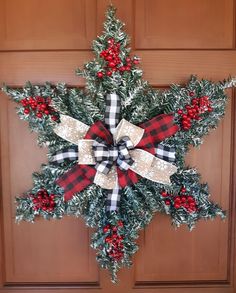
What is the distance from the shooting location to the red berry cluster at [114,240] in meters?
0.85

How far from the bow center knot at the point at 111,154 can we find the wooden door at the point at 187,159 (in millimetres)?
208

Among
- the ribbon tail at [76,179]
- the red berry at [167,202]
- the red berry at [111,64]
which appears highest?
the red berry at [111,64]

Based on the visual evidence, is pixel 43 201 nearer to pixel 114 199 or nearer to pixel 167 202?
pixel 114 199

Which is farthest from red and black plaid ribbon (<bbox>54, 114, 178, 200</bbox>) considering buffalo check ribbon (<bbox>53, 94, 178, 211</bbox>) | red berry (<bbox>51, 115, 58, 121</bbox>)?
red berry (<bbox>51, 115, 58, 121</bbox>)

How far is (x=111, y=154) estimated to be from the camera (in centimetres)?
81

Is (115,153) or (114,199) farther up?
(115,153)

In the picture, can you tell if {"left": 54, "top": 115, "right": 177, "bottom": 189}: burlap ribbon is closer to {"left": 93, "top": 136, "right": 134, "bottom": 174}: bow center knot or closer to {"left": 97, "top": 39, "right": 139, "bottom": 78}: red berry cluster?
{"left": 93, "top": 136, "right": 134, "bottom": 174}: bow center knot

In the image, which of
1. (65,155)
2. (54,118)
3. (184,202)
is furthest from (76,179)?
(184,202)

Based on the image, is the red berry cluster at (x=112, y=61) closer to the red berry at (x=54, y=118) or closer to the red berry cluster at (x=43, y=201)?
the red berry at (x=54, y=118)

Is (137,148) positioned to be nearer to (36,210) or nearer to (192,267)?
(36,210)

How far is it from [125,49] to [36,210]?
50 centimetres

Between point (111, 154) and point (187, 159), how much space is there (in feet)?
0.85

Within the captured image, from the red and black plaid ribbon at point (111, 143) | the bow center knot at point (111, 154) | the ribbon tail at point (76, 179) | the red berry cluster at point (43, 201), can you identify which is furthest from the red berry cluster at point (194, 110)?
the red berry cluster at point (43, 201)

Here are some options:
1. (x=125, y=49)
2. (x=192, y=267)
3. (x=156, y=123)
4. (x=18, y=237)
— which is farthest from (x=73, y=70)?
(x=192, y=267)
